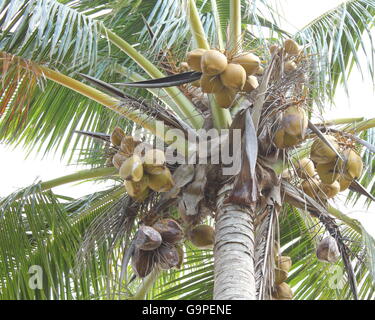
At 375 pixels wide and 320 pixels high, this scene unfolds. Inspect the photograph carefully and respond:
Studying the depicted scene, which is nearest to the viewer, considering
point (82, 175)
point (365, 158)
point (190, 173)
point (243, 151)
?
point (243, 151)

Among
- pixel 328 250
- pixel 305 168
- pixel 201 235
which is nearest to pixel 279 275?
pixel 328 250

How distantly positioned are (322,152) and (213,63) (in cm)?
69

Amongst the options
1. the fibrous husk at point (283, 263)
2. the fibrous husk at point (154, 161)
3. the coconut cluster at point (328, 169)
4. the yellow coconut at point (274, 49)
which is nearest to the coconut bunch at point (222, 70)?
the yellow coconut at point (274, 49)

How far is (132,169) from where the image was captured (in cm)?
326

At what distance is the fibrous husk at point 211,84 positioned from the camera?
3.29 meters

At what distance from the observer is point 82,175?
401 centimetres

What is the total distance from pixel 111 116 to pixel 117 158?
106 cm

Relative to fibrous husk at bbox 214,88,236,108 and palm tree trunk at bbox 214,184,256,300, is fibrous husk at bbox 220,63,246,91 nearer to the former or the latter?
fibrous husk at bbox 214,88,236,108

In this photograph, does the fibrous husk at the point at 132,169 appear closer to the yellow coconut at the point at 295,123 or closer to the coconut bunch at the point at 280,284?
the yellow coconut at the point at 295,123

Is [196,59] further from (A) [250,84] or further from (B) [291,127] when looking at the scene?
(B) [291,127]

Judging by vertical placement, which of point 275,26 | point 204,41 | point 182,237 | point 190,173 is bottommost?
point 182,237

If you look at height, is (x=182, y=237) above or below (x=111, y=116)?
below

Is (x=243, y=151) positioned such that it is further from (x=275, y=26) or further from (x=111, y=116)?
(x=275, y=26)
